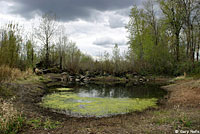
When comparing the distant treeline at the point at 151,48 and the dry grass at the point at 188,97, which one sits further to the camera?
the distant treeline at the point at 151,48

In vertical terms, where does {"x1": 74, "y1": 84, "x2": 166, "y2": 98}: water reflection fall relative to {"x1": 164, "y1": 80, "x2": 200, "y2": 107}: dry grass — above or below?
below

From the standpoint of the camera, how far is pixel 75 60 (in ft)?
84.6

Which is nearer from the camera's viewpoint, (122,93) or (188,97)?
(188,97)

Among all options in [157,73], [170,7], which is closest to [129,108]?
[157,73]

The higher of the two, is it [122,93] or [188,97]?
[188,97]

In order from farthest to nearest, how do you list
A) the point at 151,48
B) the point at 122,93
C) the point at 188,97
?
the point at 151,48 < the point at 122,93 < the point at 188,97

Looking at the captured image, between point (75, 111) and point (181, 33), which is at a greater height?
point (181, 33)

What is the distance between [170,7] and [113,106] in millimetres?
20759

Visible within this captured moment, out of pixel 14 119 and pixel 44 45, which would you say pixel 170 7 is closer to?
pixel 44 45

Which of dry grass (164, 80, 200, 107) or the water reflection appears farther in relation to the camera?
the water reflection

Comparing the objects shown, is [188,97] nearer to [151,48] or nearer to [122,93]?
[122,93]

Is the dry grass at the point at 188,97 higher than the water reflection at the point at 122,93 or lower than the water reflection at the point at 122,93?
higher

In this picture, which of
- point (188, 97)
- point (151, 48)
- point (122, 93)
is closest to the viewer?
point (188, 97)

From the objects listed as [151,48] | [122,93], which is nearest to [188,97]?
[122,93]
